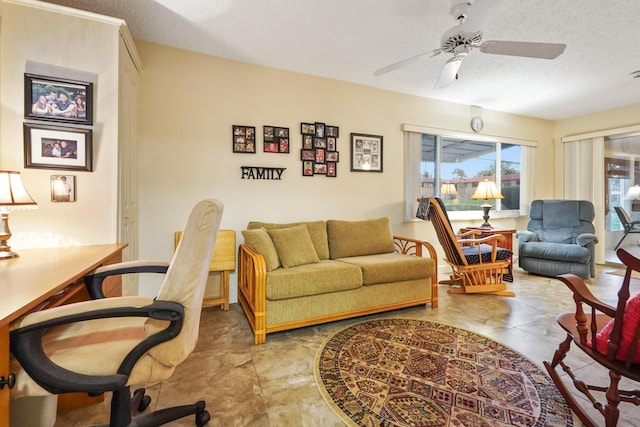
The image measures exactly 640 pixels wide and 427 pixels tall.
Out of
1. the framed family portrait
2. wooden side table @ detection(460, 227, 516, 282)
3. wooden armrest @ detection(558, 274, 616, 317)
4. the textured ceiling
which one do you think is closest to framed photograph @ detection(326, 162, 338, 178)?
the framed family portrait

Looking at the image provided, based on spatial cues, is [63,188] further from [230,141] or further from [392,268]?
[392,268]

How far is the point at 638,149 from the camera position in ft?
14.8

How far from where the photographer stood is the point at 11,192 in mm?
1516

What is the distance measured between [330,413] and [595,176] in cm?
584

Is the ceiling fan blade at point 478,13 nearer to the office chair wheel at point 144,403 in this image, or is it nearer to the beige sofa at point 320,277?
the beige sofa at point 320,277

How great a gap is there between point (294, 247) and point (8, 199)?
1.84m

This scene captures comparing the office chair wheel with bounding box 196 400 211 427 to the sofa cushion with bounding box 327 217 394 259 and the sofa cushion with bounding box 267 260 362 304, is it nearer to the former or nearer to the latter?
the sofa cushion with bounding box 267 260 362 304

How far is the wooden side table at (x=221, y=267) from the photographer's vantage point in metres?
2.78

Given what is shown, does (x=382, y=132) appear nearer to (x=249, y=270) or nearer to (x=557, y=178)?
(x=249, y=270)

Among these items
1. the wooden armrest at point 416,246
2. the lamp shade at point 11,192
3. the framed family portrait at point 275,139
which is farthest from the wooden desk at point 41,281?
the wooden armrest at point 416,246

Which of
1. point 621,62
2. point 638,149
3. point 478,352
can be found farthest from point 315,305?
point 638,149

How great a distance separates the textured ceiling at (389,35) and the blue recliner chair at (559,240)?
1669 millimetres

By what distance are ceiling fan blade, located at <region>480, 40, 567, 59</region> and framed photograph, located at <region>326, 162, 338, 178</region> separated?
6.16ft

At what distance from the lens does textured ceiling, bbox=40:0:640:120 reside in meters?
2.21
